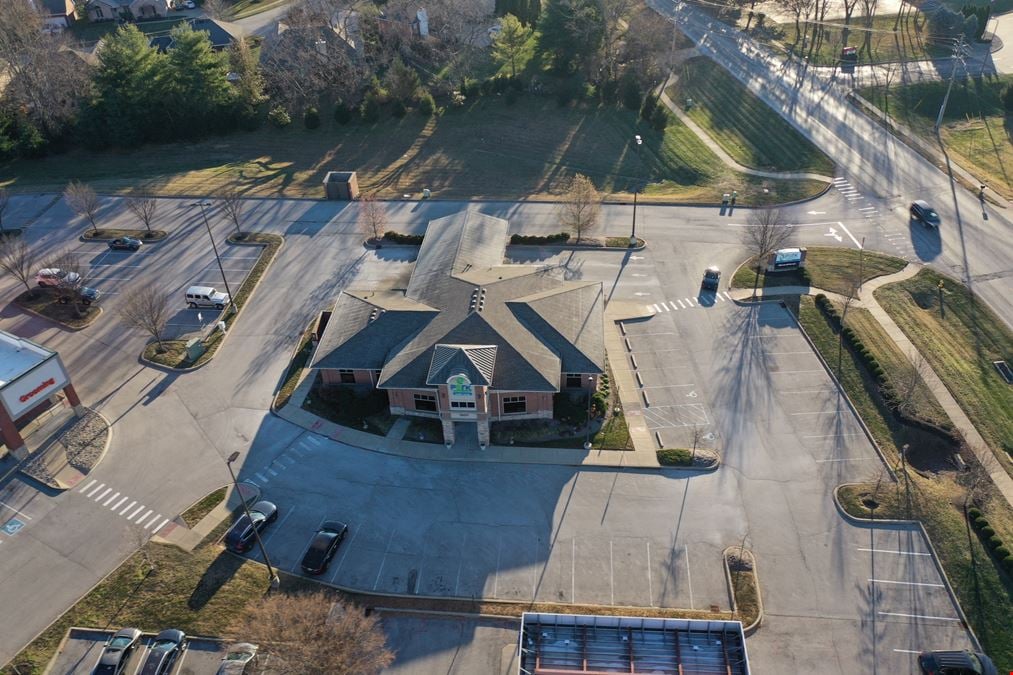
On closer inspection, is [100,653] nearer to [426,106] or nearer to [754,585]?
[754,585]

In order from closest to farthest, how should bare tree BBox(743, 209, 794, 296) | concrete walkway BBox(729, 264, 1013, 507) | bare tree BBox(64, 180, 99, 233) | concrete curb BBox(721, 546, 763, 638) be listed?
1. concrete curb BBox(721, 546, 763, 638)
2. concrete walkway BBox(729, 264, 1013, 507)
3. bare tree BBox(743, 209, 794, 296)
4. bare tree BBox(64, 180, 99, 233)

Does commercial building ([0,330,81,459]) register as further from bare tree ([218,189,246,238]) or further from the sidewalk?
bare tree ([218,189,246,238])

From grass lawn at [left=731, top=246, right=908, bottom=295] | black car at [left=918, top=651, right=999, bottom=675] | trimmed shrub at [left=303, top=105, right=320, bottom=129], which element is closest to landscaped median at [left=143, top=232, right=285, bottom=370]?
trimmed shrub at [left=303, top=105, right=320, bottom=129]

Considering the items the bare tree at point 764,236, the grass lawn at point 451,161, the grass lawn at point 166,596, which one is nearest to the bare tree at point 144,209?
the grass lawn at point 451,161

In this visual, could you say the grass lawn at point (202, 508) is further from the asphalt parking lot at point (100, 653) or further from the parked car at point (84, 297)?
the parked car at point (84, 297)

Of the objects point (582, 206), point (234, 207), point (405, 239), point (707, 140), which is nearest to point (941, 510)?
point (582, 206)

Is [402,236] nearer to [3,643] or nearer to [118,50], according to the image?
[3,643]
